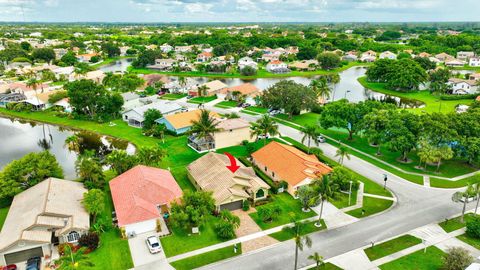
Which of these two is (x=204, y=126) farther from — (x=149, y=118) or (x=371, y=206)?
(x=371, y=206)

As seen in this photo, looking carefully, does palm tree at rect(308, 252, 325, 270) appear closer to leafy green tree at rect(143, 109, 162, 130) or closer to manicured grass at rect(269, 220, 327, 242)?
manicured grass at rect(269, 220, 327, 242)

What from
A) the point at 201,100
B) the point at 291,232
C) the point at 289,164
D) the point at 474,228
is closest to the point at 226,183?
the point at 289,164

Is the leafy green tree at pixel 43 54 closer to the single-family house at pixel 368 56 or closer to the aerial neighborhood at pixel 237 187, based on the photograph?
the aerial neighborhood at pixel 237 187

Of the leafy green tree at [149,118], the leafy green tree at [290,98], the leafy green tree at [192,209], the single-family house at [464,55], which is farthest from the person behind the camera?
the single-family house at [464,55]

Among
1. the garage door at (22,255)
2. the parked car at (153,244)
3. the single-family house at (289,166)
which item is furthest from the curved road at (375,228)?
the garage door at (22,255)

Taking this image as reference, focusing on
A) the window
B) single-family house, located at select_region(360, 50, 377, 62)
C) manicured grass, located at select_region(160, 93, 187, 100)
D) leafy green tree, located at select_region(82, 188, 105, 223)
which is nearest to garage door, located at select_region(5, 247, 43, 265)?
the window
